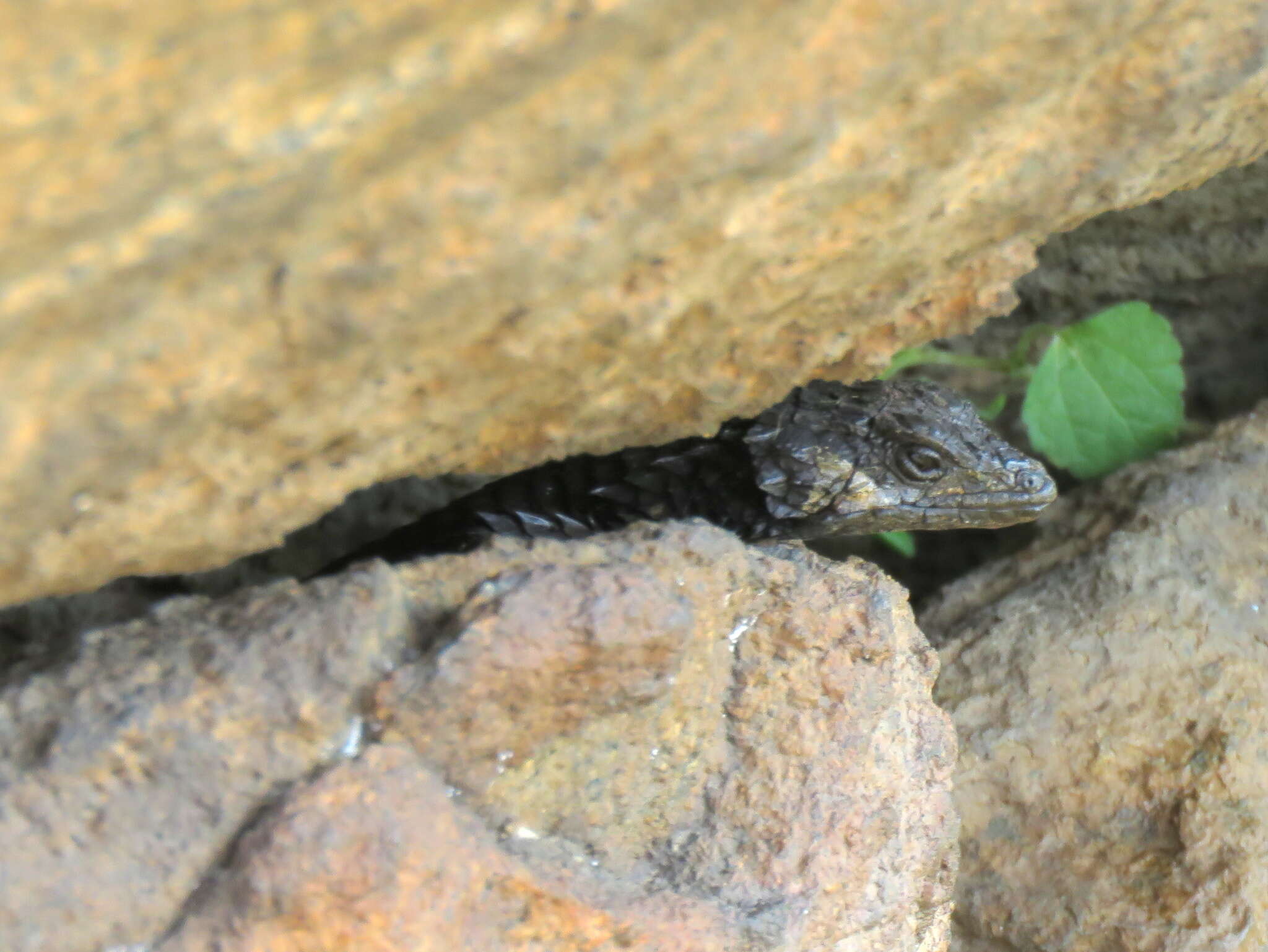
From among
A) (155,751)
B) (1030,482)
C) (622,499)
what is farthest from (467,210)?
(1030,482)

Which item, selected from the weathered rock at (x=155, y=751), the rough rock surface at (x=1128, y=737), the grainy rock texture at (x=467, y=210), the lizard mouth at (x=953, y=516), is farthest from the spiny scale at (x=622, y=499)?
the weathered rock at (x=155, y=751)

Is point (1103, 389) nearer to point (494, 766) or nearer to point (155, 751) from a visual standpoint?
point (494, 766)

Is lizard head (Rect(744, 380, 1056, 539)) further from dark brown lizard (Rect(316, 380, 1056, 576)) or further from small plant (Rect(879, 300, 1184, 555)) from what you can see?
small plant (Rect(879, 300, 1184, 555))

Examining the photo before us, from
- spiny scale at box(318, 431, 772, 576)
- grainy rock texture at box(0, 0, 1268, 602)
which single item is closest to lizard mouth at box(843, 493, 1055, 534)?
spiny scale at box(318, 431, 772, 576)

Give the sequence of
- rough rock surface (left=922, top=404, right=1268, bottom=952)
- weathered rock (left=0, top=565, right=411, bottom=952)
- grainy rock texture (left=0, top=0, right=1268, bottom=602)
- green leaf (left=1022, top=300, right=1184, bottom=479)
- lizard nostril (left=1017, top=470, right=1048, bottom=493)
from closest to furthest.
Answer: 1. grainy rock texture (left=0, top=0, right=1268, bottom=602)
2. weathered rock (left=0, top=565, right=411, bottom=952)
3. rough rock surface (left=922, top=404, right=1268, bottom=952)
4. lizard nostril (left=1017, top=470, right=1048, bottom=493)
5. green leaf (left=1022, top=300, right=1184, bottom=479)

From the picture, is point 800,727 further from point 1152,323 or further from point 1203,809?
point 1152,323

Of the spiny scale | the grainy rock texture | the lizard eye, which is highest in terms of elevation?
the grainy rock texture
